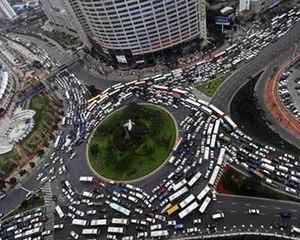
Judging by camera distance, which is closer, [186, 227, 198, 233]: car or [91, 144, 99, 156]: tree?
[186, 227, 198, 233]: car

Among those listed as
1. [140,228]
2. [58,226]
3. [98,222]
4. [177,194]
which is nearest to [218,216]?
[177,194]

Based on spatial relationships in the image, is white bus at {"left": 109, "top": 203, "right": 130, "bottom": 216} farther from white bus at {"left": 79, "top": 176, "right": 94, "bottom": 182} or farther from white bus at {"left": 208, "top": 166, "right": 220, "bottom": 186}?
white bus at {"left": 208, "top": 166, "right": 220, "bottom": 186}

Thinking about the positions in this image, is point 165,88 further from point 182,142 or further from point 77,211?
point 77,211

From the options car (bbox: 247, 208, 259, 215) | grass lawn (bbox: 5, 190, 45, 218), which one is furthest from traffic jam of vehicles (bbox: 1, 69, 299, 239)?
grass lawn (bbox: 5, 190, 45, 218)

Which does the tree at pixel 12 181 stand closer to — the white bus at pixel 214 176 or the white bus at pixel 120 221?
the white bus at pixel 120 221

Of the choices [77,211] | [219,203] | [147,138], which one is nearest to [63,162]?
[77,211]

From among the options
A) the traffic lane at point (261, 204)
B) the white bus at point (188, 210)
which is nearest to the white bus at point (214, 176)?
the traffic lane at point (261, 204)
